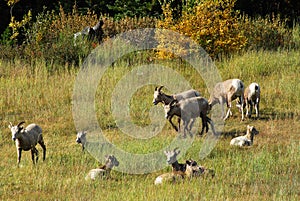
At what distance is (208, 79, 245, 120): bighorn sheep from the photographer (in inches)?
551

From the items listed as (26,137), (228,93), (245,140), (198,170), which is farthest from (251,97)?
(26,137)

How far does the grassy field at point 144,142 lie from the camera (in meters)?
9.40

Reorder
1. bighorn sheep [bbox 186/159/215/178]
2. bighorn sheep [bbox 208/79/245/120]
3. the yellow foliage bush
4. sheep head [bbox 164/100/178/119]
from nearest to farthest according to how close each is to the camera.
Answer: bighorn sheep [bbox 186/159/215/178], sheep head [bbox 164/100/178/119], bighorn sheep [bbox 208/79/245/120], the yellow foliage bush

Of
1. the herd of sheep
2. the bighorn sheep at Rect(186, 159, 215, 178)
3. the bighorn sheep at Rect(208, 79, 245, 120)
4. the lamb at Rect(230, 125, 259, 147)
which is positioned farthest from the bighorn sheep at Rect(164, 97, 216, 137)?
the bighorn sheep at Rect(186, 159, 215, 178)

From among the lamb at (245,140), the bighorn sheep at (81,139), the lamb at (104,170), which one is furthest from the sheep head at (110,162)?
the lamb at (245,140)

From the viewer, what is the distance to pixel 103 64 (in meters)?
18.9

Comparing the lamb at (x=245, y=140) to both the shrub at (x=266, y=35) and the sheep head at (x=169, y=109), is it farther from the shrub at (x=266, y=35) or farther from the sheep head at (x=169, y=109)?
the shrub at (x=266, y=35)

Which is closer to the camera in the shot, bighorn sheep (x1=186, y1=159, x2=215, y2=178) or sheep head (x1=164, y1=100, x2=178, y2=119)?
bighorn sheep (x1=186, y1=159, x2=215, y2=178)

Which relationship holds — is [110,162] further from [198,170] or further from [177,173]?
[198,170]

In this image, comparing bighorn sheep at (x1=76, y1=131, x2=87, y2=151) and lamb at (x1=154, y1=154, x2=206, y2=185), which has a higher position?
lamb at (x1=154, y1=154, x2=206, y2=185)

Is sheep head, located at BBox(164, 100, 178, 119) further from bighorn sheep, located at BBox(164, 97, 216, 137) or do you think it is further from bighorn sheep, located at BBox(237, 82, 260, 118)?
bighorn sheep, located at BBox(237, 82, 260, 118)

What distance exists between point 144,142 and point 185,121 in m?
0.87

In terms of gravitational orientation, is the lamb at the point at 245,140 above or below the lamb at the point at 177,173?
below

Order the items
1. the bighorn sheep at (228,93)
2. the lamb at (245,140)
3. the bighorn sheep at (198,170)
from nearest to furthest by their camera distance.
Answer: the bighorn sheep at (198,170) → the lamb at (245,140) → the bighorn sheep at (228,93)
